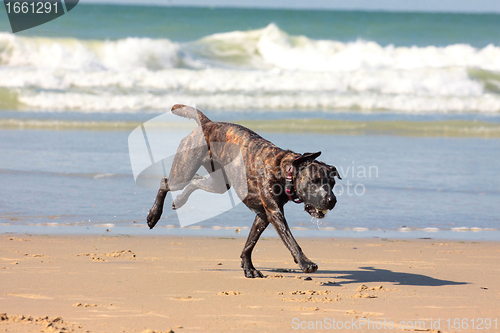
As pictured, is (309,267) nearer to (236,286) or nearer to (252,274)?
(236,286)

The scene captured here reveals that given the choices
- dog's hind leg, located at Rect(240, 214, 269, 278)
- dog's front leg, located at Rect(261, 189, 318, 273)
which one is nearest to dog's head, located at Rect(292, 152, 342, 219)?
dog's front leg, located at Rect(261, 189, 318, 273)

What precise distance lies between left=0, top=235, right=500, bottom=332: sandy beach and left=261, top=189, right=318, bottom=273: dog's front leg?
→ 287 millimetres

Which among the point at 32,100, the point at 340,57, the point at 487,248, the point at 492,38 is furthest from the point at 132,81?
the point at 492,38

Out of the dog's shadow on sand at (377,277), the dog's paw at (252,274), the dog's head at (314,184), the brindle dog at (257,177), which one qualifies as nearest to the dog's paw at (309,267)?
the brindle dog at (257,177)

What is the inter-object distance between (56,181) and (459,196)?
6.20m

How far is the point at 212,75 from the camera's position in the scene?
24094 millimetres

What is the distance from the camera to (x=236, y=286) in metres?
5.34

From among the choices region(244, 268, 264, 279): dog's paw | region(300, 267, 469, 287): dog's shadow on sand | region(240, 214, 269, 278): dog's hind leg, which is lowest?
region(300, 267, 469, 287): dog's shadow on sand

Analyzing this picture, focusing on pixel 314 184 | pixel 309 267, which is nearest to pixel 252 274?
pixel 309 267

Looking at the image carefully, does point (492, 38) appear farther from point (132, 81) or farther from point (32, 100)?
point (32, 100)

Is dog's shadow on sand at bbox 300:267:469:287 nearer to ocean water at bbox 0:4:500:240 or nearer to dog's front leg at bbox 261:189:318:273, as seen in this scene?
dog's front leg at bbox 261:189:318:273

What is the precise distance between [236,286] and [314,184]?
114 centimetres

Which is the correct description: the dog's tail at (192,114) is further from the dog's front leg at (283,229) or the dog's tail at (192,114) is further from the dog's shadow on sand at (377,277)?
the dog's shadow on sand at (377,277)

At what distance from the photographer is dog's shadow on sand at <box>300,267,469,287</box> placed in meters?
5.58
